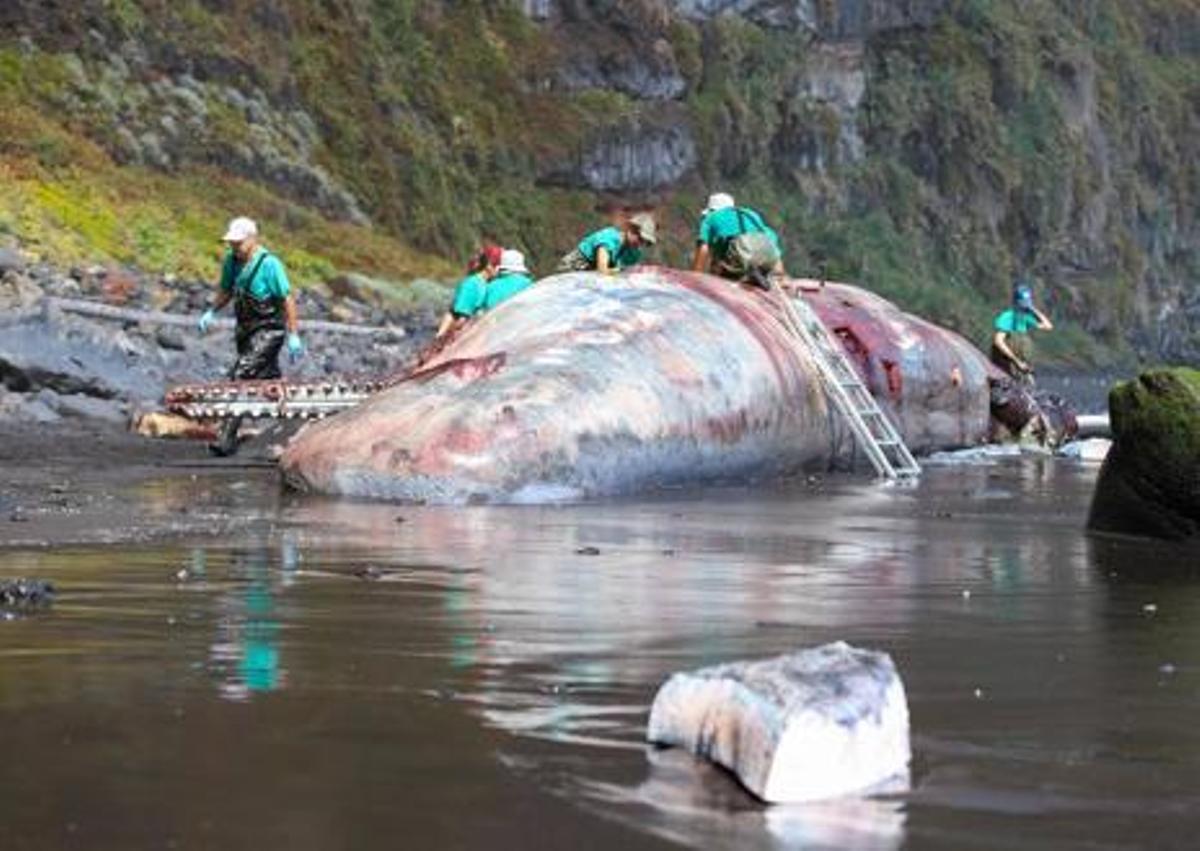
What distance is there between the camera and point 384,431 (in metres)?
14.8

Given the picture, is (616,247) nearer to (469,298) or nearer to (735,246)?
(735,246)

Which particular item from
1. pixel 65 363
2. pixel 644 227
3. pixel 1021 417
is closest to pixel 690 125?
pixel 1021 417

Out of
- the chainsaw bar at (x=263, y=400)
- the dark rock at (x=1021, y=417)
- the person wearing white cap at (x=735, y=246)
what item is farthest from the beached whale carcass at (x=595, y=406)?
the dark rock at (x=1021, y=417)

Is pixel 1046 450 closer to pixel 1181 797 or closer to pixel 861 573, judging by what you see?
pixel 861 573

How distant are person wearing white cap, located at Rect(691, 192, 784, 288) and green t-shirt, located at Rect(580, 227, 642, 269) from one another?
591mm

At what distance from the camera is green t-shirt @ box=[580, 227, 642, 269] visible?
1978 centimetres

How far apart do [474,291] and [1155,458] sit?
891cm

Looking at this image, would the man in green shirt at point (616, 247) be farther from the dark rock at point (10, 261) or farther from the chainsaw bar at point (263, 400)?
the dark rock at point (10, 261)

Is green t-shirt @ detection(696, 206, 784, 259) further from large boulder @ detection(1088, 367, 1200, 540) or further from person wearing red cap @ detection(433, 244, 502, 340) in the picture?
large boulder @ detection(1088, 367, 1200, 540)

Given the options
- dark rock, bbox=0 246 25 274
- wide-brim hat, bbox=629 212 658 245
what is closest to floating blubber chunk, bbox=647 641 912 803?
wide-brim hat, bbox=629 212 658 245

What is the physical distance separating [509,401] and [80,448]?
4.76 meters

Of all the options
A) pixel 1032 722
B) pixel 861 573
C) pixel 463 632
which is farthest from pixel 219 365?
pixel 1032 722

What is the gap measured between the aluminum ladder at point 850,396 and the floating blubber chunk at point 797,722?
12.5 m

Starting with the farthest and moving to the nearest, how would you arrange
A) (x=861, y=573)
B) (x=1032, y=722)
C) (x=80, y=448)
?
(x=80, y=448), (x=861, y=573), (x=1032, y=722)
